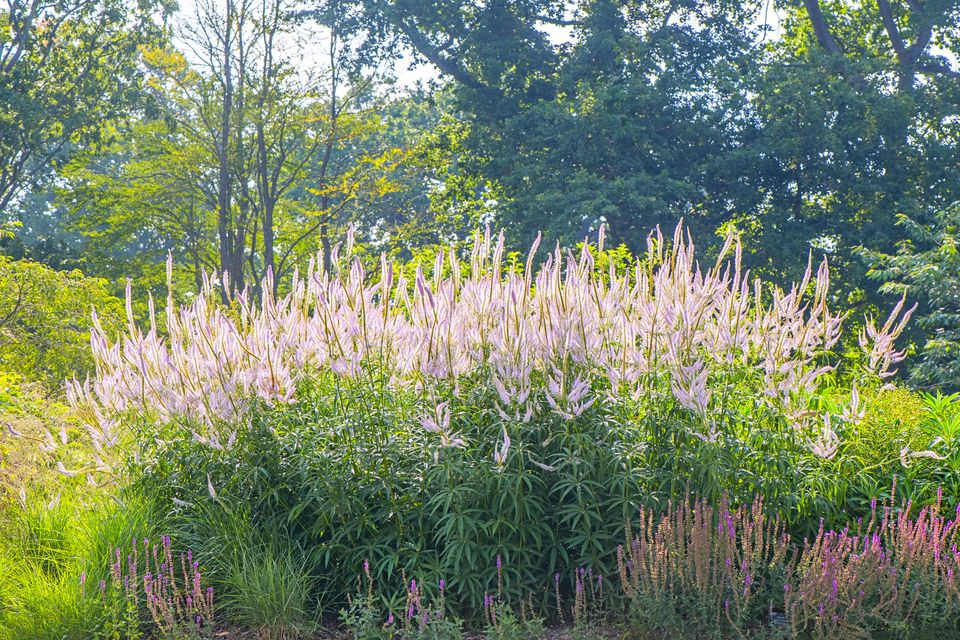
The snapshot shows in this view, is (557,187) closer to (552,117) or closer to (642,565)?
(552,117)

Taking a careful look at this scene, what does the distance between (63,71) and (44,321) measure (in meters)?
12.6

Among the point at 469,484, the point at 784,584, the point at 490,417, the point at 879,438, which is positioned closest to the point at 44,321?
the point at 490,417

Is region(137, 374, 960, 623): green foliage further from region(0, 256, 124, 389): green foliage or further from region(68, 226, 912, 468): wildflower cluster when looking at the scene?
region(0, 256, 124, 389): green foliage

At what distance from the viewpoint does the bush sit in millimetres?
5434

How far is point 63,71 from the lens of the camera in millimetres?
25469

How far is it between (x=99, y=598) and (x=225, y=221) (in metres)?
20.0

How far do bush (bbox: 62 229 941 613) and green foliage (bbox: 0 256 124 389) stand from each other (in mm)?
10349

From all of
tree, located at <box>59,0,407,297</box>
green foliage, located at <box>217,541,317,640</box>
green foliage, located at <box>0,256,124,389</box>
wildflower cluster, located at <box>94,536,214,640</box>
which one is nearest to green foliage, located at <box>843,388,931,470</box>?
green foliage, located at <box>217,541,317,640</box>

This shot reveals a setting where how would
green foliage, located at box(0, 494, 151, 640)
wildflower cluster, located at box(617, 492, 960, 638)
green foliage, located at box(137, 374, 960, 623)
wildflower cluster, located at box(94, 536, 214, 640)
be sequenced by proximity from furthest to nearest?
green foliage, located at box(137, 374, 960, 623) < green foliage, located at box(0, 494, 151, 640) < wildflower cluster, located at box(94, 536, 214, 640) < wildflower cluster, located at box(617, 492, 960, 638)

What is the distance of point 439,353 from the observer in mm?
5434

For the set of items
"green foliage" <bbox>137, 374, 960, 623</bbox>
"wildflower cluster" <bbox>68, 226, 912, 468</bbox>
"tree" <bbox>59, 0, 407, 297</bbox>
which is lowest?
"green foliage" <bbox>137, 374, 960, 623</bbox>

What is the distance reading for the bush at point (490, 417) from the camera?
543 centimetres

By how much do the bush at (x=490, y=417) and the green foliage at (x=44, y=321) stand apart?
1035 centimetres

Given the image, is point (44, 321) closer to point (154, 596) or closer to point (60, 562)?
point (60, 562)
